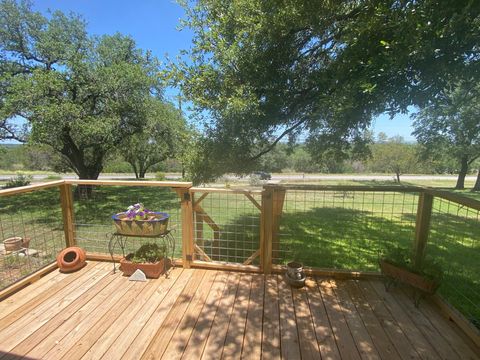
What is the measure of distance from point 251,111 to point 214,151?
3.49 ft

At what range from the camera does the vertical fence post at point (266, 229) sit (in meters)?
2.90

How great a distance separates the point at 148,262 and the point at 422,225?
2899 mm

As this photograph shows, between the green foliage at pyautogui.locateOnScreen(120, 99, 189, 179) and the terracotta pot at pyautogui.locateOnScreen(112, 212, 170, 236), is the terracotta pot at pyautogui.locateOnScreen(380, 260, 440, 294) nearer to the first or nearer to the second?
the terracotta pot at pyautogui.locateOnScreen(112, 212, 170, 236)

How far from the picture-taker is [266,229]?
2990 millimetres

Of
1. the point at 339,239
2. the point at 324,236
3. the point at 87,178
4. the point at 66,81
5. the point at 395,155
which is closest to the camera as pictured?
the point at 339,239

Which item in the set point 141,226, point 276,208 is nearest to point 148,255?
point 141,226

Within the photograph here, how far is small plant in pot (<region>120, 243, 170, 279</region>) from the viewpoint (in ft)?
9.61

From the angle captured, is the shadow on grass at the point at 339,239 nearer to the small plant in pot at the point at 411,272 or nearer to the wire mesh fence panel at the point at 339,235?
the wire mesh fence panel at the point at 339,235

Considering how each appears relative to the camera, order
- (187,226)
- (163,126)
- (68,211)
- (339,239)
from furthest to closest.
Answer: (163,126), (339,239), (68,211), (187,226)

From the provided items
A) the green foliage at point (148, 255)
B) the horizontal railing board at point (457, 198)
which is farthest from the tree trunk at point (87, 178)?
the horizontal railing board at point (457, 198)

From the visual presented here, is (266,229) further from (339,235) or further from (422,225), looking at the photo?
(339,235)

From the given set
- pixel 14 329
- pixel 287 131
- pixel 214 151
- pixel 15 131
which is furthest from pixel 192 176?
pixel 15 131

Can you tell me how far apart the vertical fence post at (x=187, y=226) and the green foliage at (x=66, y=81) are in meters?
6.22

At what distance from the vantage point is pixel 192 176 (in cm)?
500
